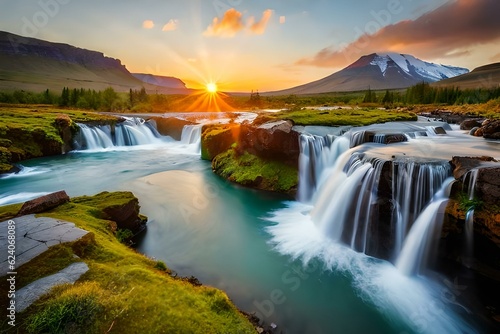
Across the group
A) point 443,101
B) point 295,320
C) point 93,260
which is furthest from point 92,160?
point 443,101

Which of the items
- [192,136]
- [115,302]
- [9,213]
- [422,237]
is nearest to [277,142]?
[422,237]

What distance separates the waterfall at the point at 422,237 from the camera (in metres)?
8.09

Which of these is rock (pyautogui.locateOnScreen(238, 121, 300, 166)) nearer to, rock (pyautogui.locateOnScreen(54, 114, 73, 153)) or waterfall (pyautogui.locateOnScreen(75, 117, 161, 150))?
waterfall (pyautogui.locateOnScreen(75, 117, 161, 150))

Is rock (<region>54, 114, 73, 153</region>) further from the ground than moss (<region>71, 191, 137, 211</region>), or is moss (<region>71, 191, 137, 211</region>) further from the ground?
rock (<region>54, 114, 73, 153</region>)

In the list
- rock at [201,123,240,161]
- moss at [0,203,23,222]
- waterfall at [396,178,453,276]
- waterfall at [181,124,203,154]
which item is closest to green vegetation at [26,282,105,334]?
moss at [0,203,23,222]

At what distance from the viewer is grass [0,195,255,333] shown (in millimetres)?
→ 4199

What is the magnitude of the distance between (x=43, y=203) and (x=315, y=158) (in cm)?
1346

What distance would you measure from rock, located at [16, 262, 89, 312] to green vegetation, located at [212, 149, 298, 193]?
1232cm

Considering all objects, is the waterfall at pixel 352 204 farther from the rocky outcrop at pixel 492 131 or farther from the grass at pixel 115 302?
the rocky outcrop at pixel 492 131

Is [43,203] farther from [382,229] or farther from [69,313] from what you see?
[382,229]

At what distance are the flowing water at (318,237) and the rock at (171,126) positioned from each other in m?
19.9

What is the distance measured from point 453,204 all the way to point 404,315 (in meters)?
3.51

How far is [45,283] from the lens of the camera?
4.88 metres

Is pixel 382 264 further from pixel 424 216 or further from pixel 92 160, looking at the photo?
pixel 92 160
